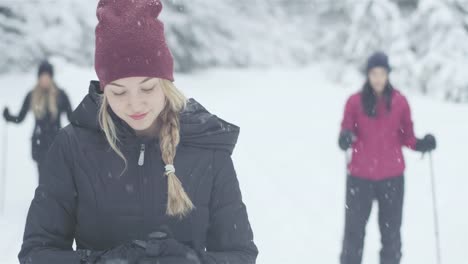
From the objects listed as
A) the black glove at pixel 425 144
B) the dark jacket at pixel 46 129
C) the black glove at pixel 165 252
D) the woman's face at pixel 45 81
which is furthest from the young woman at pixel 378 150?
the woman's face at pixel 45 81

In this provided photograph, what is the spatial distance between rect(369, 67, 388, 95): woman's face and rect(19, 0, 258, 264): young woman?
3457 mm

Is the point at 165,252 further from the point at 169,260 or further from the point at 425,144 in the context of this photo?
the point at 425,144

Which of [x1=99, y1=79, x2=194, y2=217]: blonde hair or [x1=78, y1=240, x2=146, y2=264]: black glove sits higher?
[x1=99, y1=79, x2=194, y2=217]: blonde hair

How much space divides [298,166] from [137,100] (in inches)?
373

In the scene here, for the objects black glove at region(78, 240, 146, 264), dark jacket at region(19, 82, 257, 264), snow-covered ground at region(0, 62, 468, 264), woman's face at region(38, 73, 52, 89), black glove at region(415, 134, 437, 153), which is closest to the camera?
black glove at region(78, 240, 146, 264)

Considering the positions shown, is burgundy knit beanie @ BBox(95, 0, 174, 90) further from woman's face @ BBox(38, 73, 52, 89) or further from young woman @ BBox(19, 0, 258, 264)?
woman's face @ BBox(38, 73, 52, 89)

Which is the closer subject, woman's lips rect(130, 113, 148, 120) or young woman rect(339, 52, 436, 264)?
woman's lips rect(130, 113, 148, 120)

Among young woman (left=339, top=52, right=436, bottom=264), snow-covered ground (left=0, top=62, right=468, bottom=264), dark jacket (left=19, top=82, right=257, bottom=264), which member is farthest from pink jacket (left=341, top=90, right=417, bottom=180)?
dark jacket (left=19, top=82, right=257, bottom=264)

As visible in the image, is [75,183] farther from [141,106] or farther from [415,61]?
[415,61]

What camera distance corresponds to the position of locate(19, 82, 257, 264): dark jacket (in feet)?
6.98

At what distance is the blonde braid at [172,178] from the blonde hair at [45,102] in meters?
6.02

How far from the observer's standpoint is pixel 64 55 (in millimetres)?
18719

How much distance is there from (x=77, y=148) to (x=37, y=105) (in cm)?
611

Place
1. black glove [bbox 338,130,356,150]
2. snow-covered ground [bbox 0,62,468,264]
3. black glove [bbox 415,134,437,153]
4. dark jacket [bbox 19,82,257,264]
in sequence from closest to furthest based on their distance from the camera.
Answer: dark jacket [bbox 19,82,257,264], black glove [bbox 338,130,356,150], black glove [bbox 415,134,437,153], snow-covered ground [bbox 0,62,468,264]
